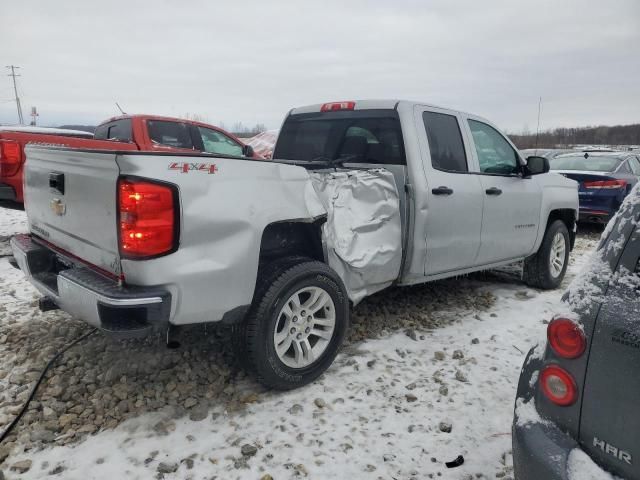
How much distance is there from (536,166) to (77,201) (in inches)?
157

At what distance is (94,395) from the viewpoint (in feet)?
9.18

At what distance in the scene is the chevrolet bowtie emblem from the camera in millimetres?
2691

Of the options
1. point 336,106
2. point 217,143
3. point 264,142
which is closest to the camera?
point 336,106

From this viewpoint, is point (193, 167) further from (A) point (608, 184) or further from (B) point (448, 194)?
(A) point (608, 184)

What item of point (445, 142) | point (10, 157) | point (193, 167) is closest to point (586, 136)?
point (445, 142)

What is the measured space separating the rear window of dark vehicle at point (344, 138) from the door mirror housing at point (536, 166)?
1671 mm

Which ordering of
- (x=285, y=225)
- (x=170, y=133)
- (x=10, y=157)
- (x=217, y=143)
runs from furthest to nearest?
(x=217, y=143), (x=170, y=133), (x=10, y=157), (x=285, y=225)

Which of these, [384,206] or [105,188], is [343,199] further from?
[105,188]

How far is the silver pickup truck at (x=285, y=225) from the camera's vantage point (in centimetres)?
226

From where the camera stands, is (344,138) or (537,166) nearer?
(344,138)

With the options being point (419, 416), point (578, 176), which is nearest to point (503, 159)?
point (419, 416)

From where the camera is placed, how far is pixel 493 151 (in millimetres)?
4484

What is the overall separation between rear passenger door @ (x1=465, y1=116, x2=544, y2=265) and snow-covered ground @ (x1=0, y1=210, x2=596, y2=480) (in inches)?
44.1


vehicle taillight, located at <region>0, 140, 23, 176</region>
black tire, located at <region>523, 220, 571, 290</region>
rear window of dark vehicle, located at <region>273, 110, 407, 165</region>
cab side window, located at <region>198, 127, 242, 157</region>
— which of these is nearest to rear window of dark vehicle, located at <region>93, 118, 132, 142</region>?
cab side window, located at <region>198, 127, 242, 157</region>
